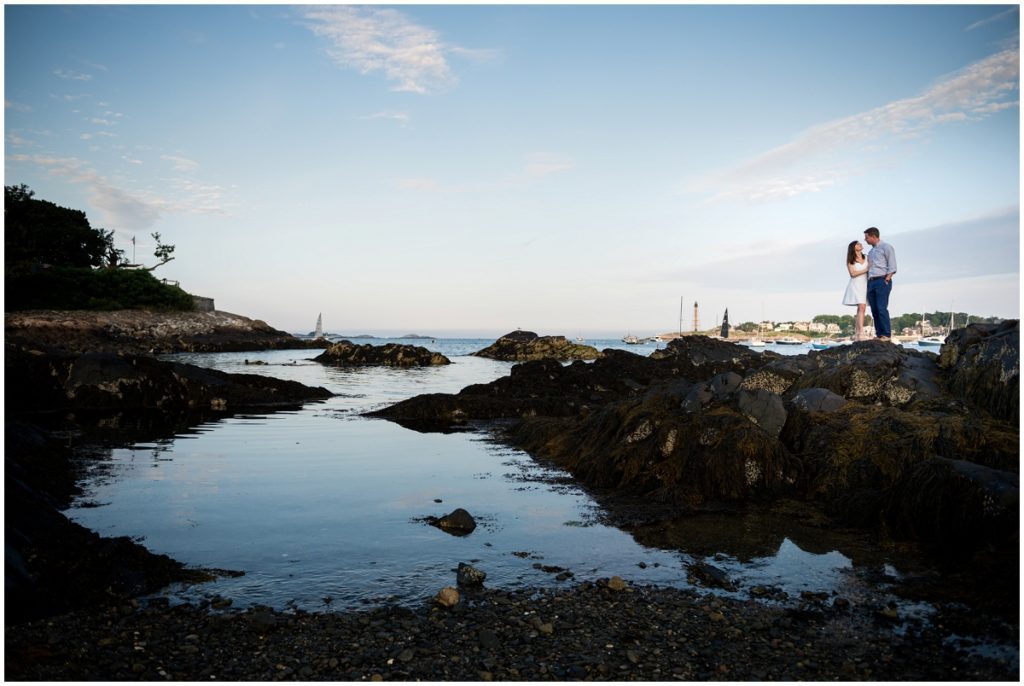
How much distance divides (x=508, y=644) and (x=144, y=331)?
207 ft

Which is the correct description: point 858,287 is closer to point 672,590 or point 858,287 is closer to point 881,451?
point 881,451

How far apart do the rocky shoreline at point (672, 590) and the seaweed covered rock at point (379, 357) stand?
99.6 ft

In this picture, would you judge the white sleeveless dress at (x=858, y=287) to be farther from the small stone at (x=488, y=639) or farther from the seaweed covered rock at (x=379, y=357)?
the seaweed covered rock at (x=379, y=357)

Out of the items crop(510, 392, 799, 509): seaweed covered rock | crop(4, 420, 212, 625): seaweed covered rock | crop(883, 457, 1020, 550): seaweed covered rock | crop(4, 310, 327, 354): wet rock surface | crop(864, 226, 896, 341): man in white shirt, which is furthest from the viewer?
crop(4, 310, 327, 354): wet rock surface

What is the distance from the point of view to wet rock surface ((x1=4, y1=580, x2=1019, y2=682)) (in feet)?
12.3

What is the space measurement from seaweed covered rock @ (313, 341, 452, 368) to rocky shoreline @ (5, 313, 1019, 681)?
99.6 feet

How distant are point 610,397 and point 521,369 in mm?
4602

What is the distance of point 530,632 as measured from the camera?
430cm

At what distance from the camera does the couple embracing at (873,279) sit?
14.2 m

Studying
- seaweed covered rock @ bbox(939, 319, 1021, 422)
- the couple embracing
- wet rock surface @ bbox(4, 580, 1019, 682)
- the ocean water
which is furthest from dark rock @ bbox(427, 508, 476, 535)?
the couple embracing

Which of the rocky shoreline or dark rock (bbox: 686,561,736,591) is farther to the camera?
dark rock (bbox: 686,561,736,591)

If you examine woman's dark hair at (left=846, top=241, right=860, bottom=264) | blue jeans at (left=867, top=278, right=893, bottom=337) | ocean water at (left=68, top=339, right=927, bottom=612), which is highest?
woman's dark hair at (left=846, top=241, right=860, bottom=264)

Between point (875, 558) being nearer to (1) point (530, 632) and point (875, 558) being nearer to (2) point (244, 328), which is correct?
(1) point (530, 632)

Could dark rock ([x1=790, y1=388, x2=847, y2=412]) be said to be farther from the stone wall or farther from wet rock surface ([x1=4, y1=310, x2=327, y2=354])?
the stone wall
